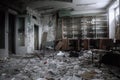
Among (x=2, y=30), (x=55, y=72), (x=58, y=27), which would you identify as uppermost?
(x=58, y=27)

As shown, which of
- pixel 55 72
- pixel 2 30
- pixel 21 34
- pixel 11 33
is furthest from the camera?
pixel 21 34

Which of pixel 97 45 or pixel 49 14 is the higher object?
pixel 49 14

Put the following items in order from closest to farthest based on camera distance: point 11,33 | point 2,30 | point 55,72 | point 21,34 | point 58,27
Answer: point 55,72 < point 2,30 < point 11,33 < point 21,34 < point 58,27

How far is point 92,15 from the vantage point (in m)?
9.81

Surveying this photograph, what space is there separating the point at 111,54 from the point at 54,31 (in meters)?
6.57

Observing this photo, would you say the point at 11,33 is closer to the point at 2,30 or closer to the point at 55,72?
the point at 2,30

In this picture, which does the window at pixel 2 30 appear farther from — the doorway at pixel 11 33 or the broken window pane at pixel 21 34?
the broken window pane at pixel 21 34

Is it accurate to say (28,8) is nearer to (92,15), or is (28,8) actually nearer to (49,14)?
(49,14)

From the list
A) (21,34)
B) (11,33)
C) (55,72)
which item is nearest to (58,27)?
(21,34)

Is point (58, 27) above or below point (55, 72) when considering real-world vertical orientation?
above

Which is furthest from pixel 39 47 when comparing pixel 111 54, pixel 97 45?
pixel 111 54

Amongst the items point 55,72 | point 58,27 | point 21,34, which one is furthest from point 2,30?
point 58,27

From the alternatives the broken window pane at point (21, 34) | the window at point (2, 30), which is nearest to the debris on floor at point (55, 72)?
the window at point (2, 30)

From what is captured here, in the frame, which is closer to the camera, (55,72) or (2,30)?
(55,72)
